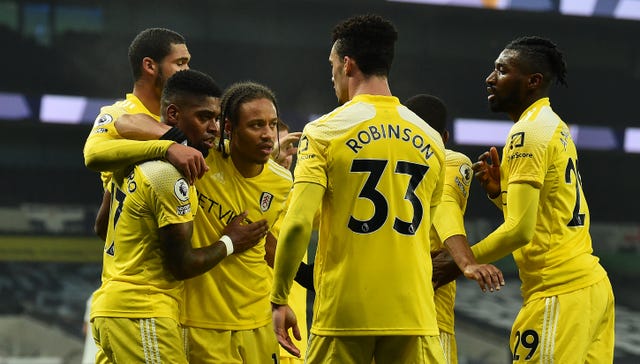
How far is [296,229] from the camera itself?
3.35 metres

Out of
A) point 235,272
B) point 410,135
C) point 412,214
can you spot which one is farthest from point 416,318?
point 235,272

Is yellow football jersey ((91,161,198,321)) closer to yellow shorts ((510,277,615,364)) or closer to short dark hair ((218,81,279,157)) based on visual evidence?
short dark hair ((218,81,279,157))

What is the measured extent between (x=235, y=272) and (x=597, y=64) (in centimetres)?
1106

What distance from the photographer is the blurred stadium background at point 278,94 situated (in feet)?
42.0

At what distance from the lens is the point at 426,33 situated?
13594 millimetres

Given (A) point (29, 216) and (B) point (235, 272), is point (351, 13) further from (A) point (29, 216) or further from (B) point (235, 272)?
(B) point (235, 272)

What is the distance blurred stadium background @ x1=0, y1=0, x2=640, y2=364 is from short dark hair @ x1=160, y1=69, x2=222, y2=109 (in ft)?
29.3

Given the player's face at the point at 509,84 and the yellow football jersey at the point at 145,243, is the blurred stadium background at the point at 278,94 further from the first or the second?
the yellow football jersey at the point at 145,243

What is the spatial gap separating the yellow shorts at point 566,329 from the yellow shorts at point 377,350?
881mm

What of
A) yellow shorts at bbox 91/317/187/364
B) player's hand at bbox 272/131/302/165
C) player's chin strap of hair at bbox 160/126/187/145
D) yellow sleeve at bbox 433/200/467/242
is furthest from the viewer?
player's hand at bbox 272/131/302/165

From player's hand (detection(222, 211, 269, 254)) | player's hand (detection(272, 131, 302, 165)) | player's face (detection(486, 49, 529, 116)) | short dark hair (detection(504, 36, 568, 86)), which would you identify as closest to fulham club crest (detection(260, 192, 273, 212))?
player's hand (detection(222, 211, 269, 254))

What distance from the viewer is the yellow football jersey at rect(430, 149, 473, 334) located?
439cm

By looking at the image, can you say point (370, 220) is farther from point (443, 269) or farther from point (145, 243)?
point (443, 269)

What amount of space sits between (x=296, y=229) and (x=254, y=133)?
0.86 meters
